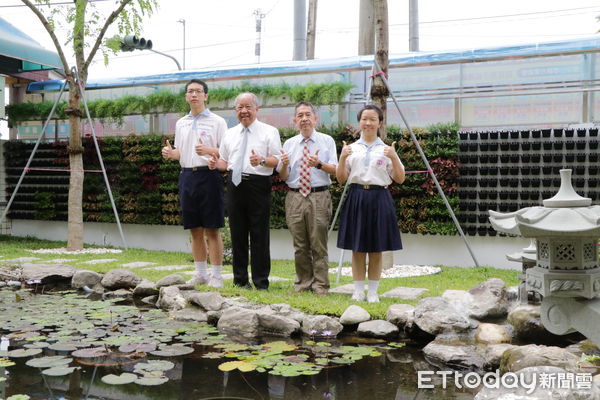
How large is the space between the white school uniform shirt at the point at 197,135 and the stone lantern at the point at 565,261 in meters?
2.61

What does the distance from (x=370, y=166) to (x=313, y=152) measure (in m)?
0.57

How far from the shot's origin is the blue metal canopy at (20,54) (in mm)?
9594

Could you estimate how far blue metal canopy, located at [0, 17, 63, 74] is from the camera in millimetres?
9594

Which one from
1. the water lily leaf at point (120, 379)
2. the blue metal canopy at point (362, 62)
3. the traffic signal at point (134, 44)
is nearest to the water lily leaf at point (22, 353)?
the water lily leaf at point (120, 379)

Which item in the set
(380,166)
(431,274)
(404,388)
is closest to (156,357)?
(404,388)

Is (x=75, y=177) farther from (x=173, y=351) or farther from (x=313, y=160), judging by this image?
(x=173, y=351)

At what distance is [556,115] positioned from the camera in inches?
269

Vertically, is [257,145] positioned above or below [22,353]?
above

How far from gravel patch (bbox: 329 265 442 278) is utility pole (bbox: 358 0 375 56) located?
4.33m

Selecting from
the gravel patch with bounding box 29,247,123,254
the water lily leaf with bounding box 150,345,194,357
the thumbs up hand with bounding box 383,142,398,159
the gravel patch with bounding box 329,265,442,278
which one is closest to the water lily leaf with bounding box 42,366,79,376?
the water lily leaf with bounding box 150,345,194,357

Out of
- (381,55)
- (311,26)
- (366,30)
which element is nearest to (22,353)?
(381,55)

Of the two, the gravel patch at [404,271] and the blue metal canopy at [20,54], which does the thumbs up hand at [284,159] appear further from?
the blue metal canopy at [20,54]

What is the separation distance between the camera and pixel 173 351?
3.26 metres

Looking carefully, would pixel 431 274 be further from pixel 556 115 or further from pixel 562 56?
pixel 562 56
